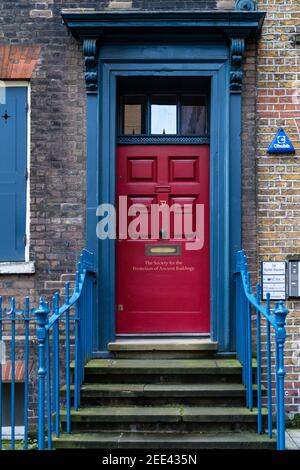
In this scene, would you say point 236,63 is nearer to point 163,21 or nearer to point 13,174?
point 163,21

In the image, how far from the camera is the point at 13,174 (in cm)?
620

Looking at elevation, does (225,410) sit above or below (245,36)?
below

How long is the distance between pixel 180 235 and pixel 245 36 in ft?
7.18

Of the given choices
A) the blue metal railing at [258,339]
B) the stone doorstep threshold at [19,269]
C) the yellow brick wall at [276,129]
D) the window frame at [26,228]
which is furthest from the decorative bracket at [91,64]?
the blue metal railing at [258,339]

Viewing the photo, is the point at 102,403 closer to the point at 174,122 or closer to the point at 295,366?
the point at 295,366

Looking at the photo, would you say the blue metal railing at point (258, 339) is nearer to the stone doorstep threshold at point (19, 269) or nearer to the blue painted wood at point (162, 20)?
the stone doorstep threshold at point (19, 269)

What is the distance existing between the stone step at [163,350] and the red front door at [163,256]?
1.15 ft

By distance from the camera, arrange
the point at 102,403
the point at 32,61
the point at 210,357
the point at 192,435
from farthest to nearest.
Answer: the point at 32,61 → the point at 210,357 → the point at 102,403 → the point at 192,435

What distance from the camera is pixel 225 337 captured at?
592 cm

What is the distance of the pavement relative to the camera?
202 inches

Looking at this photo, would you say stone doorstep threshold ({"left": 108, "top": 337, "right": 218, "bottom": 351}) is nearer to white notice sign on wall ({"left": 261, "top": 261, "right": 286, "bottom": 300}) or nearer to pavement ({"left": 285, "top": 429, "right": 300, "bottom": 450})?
white notice sign on wall ({"left": 261, "top": 261, "right": 286, "bottom": 300})

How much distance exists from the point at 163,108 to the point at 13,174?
1.80m

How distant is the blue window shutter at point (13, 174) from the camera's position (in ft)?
20.2

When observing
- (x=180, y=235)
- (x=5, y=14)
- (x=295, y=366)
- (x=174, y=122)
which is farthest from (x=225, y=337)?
(x=5, y=14)
